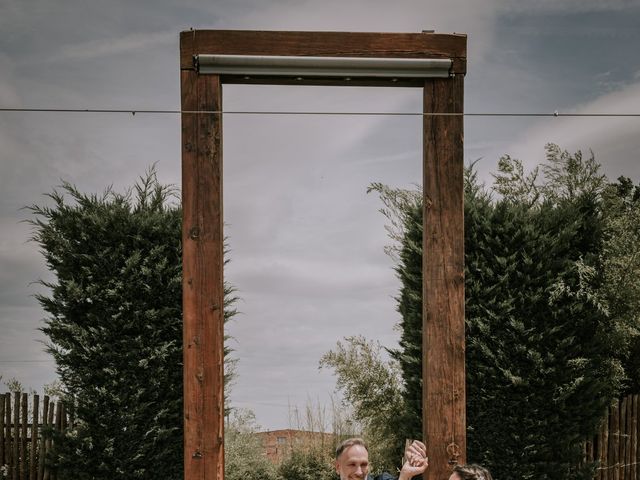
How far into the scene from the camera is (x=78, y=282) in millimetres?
7477

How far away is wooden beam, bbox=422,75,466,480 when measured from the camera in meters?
4.40

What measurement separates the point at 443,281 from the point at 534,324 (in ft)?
11.2

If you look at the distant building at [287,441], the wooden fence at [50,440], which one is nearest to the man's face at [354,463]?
the wooden fence at [50,440]

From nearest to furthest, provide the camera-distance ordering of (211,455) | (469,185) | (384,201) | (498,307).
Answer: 1. (211,455)
2. (498,307)
3. (469,185)
4. (384,201)

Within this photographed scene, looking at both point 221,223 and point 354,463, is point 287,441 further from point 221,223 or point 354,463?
point 354,463

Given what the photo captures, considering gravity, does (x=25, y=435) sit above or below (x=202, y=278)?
below

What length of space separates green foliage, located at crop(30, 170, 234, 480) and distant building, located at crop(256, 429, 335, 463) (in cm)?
249

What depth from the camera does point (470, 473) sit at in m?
3.89

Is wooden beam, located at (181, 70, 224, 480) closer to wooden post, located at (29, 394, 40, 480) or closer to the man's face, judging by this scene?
the man's face

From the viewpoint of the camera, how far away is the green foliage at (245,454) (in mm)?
8570

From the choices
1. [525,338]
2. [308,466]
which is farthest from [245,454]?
[525,338]

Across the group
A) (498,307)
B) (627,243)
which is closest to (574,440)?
(498,307)

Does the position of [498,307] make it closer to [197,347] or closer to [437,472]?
[437,472]

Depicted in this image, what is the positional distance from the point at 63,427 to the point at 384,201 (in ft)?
14.1
